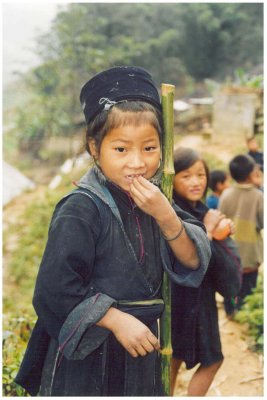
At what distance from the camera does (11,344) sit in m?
2.73

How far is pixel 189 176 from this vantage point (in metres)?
2.19

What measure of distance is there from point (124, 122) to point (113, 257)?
44 centimetres

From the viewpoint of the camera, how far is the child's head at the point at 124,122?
Answer: 140 centimetres

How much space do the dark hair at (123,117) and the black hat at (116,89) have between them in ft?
0.06

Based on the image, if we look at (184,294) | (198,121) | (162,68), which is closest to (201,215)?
(184,294)

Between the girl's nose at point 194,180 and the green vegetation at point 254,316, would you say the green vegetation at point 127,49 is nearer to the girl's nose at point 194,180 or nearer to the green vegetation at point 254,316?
the green vegetation at point 254,316

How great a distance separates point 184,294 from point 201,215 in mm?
414

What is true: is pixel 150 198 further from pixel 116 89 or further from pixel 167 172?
pixel 116 89

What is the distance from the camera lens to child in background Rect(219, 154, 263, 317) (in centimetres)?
367

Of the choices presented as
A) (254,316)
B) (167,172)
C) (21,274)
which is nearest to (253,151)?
(254,316)

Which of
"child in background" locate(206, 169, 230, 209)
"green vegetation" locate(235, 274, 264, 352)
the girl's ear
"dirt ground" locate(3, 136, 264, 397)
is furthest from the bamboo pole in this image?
"child in background" locate(206, 169, 230, 209)

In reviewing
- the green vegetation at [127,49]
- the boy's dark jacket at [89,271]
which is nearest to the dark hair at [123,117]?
the boy's dark jacket at [89,271]

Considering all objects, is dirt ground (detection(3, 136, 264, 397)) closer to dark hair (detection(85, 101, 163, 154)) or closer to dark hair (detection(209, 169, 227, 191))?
dark hair (detection(209, 169, 227, 191))

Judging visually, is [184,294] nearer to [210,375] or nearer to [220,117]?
[210,375]
